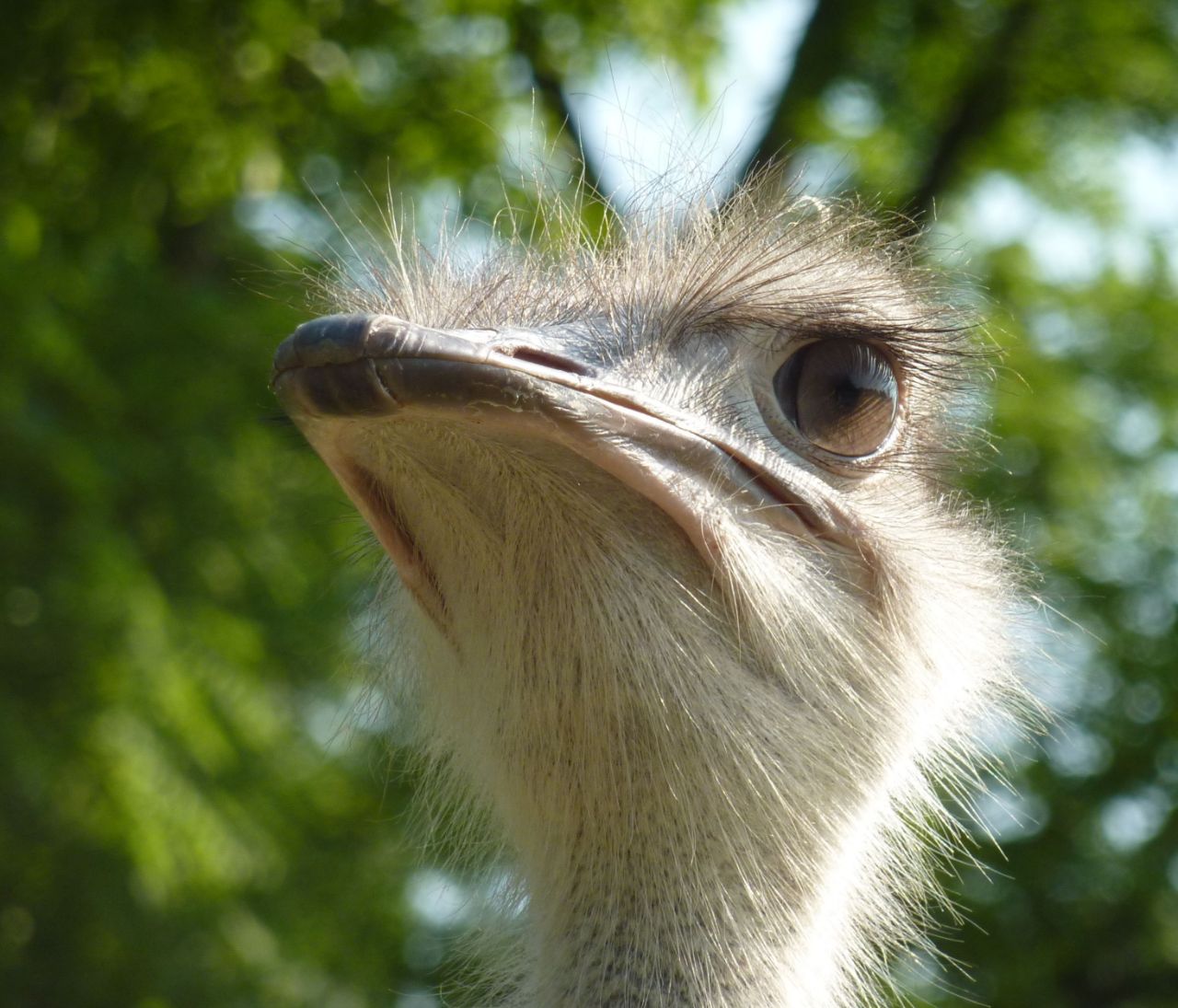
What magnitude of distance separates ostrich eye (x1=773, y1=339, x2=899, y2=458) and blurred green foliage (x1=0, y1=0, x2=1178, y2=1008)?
1080 millimetres

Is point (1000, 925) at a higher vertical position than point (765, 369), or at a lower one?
higher

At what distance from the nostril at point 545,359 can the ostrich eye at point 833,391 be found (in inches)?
15.3

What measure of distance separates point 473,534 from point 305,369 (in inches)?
18.0

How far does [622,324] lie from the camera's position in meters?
2.22

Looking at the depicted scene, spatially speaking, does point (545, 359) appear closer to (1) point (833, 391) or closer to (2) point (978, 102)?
(1) point (833, 391)

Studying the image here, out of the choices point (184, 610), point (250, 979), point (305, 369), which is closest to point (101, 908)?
point (250, 979)

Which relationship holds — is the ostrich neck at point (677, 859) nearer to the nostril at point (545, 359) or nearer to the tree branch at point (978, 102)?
the nostril at point (545, 359)

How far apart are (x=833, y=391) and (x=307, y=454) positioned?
Result: 11.8ft

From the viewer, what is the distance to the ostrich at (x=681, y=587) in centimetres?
203

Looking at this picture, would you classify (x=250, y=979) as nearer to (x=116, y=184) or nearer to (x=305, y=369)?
(x=116, y=184)

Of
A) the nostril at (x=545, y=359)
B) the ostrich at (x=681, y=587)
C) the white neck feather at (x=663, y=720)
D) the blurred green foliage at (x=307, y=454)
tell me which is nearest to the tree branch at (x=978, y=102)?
the blurred green foliage at (x=307, y=454)

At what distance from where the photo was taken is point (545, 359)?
1.93 m

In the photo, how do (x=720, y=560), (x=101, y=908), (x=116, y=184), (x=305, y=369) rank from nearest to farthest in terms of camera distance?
(x=305, y=369) < (x=720, y=560) < (x=101, y=908) < (x=116, y=184)

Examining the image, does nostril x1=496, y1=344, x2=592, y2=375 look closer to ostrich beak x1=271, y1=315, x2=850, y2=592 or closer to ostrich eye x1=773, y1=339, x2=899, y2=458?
ostrich beak x1=271, y1=315, x2=850, y2=592
